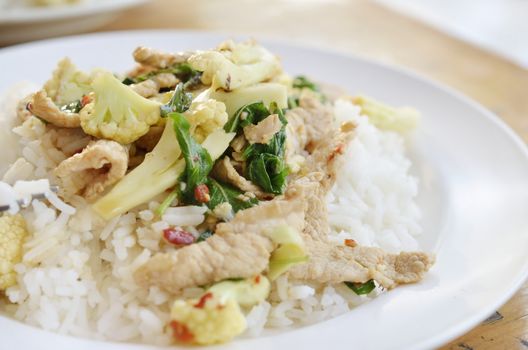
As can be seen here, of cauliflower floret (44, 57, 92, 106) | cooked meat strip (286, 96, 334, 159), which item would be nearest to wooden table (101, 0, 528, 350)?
cooked meat strip (286, 96, 334, 159)

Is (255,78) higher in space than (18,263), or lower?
higher

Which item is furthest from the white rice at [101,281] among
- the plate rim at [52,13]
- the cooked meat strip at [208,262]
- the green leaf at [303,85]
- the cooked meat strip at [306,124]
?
the plate rim at [52,13]

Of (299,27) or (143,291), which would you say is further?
(299,27)

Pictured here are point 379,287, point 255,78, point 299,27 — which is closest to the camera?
point 379,287

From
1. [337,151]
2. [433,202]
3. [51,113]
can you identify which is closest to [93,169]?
[51,113]

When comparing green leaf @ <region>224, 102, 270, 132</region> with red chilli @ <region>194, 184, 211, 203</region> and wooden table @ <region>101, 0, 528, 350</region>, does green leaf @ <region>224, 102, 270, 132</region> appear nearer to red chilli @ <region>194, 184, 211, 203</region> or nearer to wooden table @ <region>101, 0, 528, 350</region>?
red chilli @ <region>194, 184, 211, 203</region>

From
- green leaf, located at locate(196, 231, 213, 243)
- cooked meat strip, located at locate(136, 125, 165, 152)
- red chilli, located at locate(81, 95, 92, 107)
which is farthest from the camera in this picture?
red chilli, located at locate(81, 95, 92, 107)

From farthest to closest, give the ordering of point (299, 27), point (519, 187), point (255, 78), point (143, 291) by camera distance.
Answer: point (299, 27), point (519, 187), point (255, 78), point (143, 291)

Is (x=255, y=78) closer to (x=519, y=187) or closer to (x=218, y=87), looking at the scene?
(x=218, y=87)

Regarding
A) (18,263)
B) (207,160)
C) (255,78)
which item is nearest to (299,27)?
(255,78)
